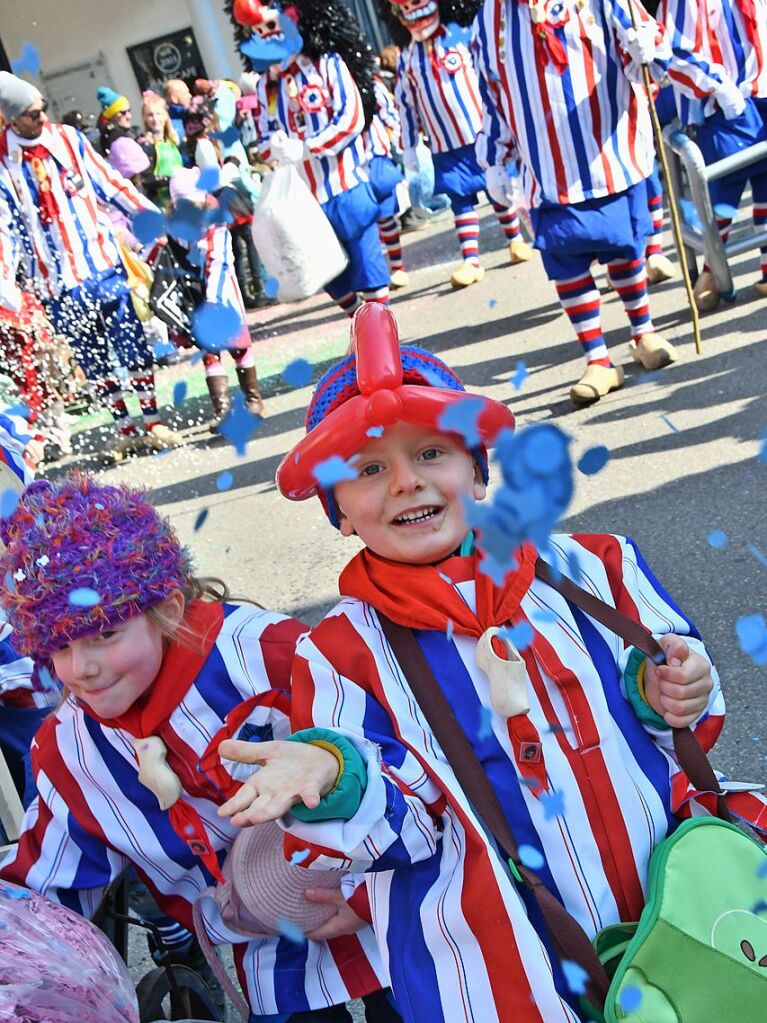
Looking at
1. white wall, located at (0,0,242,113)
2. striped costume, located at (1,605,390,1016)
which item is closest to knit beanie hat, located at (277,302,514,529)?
striped costume, located at (1,605,390,1016)

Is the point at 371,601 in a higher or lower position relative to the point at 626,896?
higher

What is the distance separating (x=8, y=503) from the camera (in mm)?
2100

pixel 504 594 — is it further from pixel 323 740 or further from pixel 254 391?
pixel 254 391

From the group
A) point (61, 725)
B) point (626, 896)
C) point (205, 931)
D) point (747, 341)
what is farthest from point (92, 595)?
point (747, 341)

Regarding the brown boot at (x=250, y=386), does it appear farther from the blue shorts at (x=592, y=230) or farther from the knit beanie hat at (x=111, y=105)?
the knit beanie hat at (x=111, y=105)

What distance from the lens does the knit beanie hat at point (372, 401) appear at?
157cm

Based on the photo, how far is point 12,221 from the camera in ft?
19.8

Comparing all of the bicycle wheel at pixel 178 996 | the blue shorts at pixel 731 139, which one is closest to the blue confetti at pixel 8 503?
the bicycle wheel at pixel 178 996

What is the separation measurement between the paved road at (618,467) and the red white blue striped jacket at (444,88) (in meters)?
1.05

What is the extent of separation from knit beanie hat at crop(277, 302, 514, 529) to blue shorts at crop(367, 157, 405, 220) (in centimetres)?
498

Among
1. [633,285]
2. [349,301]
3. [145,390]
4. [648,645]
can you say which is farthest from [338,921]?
[349,301]

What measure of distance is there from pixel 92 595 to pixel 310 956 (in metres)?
0.63

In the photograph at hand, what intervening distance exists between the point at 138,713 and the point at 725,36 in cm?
428

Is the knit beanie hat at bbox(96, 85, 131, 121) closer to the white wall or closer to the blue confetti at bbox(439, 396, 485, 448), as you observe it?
the white wall
